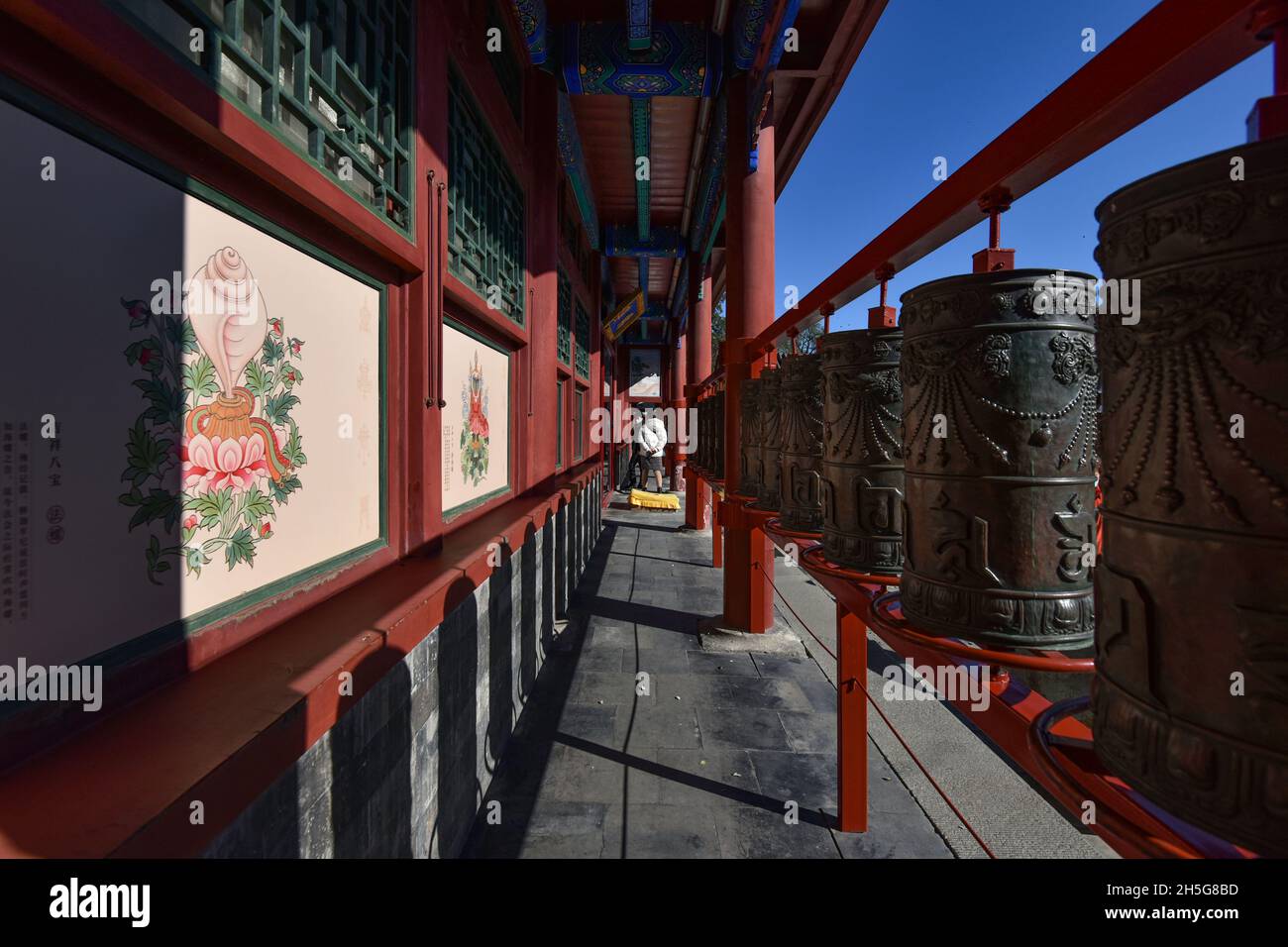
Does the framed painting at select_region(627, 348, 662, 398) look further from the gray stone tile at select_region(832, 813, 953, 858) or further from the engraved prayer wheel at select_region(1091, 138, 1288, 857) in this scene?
the engraved prayer wheel at select_region(1091, 138, 1288, 857)

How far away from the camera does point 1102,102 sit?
2.74 feet

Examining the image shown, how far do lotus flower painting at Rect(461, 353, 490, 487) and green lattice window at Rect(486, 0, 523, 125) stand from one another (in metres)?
2.08

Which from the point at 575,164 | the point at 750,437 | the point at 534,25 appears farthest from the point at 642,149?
the point at 750,437

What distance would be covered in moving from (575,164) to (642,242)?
3.34 metres

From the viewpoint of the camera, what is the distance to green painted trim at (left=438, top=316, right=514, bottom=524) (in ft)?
10.1

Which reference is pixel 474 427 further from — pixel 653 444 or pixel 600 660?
pixel 653 444

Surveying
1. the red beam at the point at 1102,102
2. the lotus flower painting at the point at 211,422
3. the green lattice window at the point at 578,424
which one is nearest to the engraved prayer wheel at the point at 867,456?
the red beam at the point at 1102,102

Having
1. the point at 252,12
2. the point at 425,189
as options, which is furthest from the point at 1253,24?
the point at 425,189

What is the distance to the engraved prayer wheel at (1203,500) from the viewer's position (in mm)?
545

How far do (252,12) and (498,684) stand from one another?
297 cm

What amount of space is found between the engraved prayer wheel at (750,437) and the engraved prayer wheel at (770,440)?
1.09ft

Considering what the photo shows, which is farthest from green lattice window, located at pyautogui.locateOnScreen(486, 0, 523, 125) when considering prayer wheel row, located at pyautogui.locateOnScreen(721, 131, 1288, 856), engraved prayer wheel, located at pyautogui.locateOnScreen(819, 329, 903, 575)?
prayer wheel row, located at pyautogui.locateOnScreen(721, 131, 1288, 856)

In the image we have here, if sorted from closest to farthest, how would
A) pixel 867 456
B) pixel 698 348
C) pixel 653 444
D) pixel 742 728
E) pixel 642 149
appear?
pixel 867 456 → pixel 742 728 → pixel 642 149 → pixel 698 348 → pixel 653 444

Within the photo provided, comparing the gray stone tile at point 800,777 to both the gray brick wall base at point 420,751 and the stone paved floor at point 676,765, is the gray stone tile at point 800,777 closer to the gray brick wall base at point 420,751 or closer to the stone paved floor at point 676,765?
the stone paved floor at point 676,765
